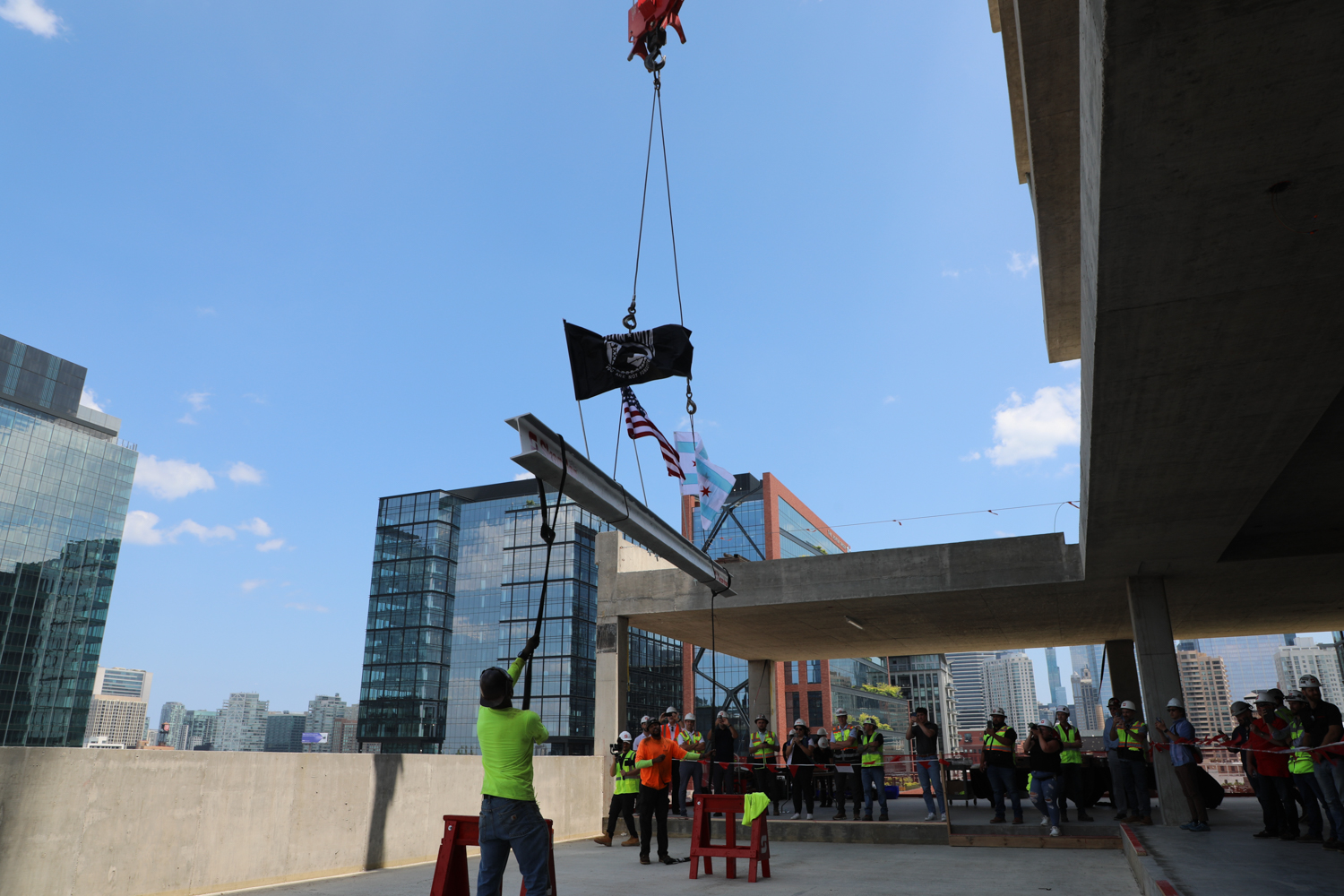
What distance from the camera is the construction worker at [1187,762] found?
1156 centimetres

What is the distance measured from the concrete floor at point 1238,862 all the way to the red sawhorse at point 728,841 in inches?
160

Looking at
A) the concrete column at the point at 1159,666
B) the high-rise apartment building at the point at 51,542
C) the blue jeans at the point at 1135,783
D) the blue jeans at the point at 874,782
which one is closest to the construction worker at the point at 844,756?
the blue jeans at the point at 874,782

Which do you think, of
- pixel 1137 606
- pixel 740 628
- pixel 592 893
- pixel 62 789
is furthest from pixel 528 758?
pixel 740 628

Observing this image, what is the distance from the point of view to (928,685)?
11612cm

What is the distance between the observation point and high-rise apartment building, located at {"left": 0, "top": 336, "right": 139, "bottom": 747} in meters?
94.2

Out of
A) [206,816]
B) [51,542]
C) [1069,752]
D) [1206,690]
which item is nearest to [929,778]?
[1069,752]

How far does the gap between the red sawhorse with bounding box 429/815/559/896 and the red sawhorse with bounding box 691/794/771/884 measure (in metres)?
3.67

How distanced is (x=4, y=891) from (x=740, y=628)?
14.7 metres

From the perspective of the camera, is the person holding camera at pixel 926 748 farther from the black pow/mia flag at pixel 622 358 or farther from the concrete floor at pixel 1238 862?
the black pow/mia flag at pixel 622 358

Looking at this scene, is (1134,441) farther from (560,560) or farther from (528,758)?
(560,560)

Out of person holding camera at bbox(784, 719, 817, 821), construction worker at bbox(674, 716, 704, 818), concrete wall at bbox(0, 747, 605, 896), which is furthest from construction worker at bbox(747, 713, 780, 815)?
concrete wall at bbox(0, 747, 605, 896)

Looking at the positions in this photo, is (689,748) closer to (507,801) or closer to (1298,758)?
(1298,758)

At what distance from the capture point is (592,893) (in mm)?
8289

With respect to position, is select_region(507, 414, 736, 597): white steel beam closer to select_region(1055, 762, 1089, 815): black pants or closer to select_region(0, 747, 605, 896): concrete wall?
select_region(0, 747, 605, 896): concrete wall
